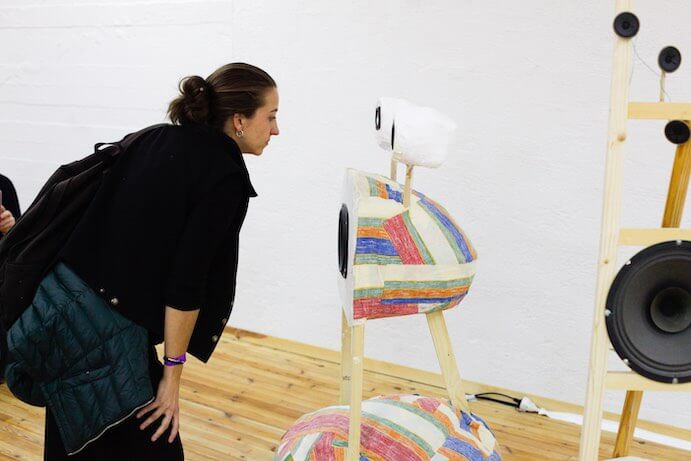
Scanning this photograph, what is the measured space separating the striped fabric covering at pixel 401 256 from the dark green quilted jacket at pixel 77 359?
483 mm

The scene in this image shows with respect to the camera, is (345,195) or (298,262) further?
(298,262)

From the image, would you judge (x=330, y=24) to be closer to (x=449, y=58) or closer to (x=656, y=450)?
(x=449, y=58)

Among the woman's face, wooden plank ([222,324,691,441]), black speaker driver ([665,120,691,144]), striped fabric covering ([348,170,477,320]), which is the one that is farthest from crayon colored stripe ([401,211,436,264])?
wooden plank ([222,324,691,441])

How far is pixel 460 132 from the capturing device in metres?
2.64

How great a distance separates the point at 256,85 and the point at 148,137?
0.79 feet

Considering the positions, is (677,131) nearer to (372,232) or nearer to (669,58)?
(669,58)

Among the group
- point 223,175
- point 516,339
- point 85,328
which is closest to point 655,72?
point 516,339

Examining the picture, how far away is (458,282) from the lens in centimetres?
167

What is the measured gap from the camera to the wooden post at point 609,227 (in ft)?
4.62

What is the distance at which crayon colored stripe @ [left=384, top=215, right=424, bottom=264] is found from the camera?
1.61m

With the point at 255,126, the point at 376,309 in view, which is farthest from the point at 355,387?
the point at 255,126

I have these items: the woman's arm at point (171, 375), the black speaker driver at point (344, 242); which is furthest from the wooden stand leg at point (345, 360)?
the woman's arm at point (171, 375)

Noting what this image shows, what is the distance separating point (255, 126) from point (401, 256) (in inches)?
16.7

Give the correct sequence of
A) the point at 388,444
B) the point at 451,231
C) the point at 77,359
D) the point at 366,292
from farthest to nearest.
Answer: the point at 388,444, the point at 451,231, the point at 366,292, the point at 77,359
